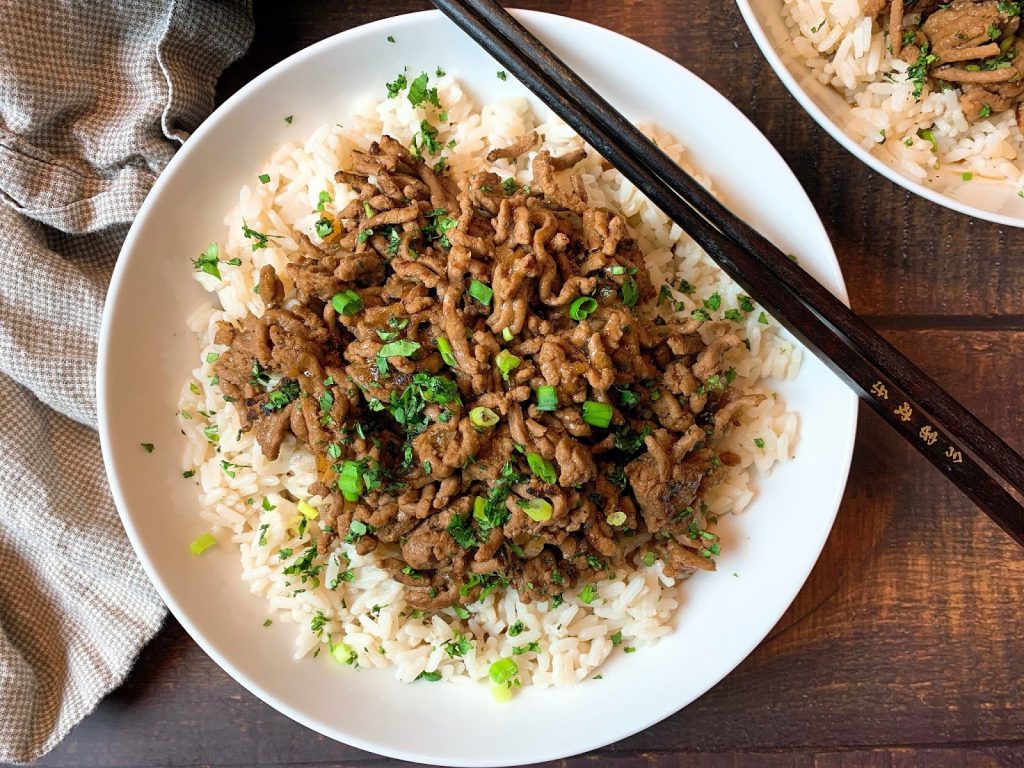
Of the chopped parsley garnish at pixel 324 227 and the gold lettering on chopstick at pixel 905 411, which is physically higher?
the chopped parsley garnish at pixel 324 227

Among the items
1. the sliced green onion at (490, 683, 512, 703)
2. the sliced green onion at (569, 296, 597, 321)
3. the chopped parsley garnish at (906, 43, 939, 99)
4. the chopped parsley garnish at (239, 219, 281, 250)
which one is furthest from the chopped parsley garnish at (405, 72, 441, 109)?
the sliced green onion at (490, 683, 512, 703)

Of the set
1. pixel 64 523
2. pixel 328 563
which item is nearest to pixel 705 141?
pixel 328 563

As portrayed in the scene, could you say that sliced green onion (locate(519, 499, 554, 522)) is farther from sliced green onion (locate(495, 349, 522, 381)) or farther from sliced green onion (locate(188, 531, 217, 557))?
sliced green onion (locate(188, 531, 217, 557))

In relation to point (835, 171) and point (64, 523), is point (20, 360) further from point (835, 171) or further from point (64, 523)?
point (835, 171)

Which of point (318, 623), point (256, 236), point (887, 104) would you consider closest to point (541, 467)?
point (318, 623)

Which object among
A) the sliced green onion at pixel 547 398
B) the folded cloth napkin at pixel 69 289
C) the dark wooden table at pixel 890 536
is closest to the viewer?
the sliced green onion at pixel 547 398

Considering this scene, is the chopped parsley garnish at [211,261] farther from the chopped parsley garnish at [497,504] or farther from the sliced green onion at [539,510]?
the sliced green onion at [539,510]

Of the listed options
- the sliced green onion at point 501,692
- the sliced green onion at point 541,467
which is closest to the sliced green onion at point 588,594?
the sliced green onion at point 501,692
